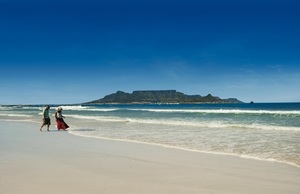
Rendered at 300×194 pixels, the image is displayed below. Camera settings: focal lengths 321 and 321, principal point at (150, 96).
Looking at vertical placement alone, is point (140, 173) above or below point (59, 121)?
below

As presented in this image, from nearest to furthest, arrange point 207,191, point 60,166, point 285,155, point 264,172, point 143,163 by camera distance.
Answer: point 207,191, point 264,172, point 60,166, point 143,163, point 285,155

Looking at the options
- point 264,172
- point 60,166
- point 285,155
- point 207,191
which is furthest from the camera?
point 285,155

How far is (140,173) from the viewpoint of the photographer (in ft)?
21.2

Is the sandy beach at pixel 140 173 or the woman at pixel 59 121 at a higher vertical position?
Result: the woman at pixel 59 121

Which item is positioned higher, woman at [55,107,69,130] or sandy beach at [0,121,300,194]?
woman at [55,107,69,130]

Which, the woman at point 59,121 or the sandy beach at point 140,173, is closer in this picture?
the sandy beach at point 140,173

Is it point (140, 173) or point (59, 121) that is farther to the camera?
point (59, 121)

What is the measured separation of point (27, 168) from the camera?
272 inches

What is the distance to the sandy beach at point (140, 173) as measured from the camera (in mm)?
5242

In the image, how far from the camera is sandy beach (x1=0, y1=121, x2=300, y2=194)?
5242 mm

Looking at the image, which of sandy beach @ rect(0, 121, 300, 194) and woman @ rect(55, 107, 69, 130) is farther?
woman @ rect(55, 107, 69, 130)

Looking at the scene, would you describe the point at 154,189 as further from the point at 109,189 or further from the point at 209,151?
the point at 209,151

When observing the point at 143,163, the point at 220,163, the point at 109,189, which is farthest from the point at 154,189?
the point at 220,163

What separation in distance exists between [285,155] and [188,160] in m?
2.80
